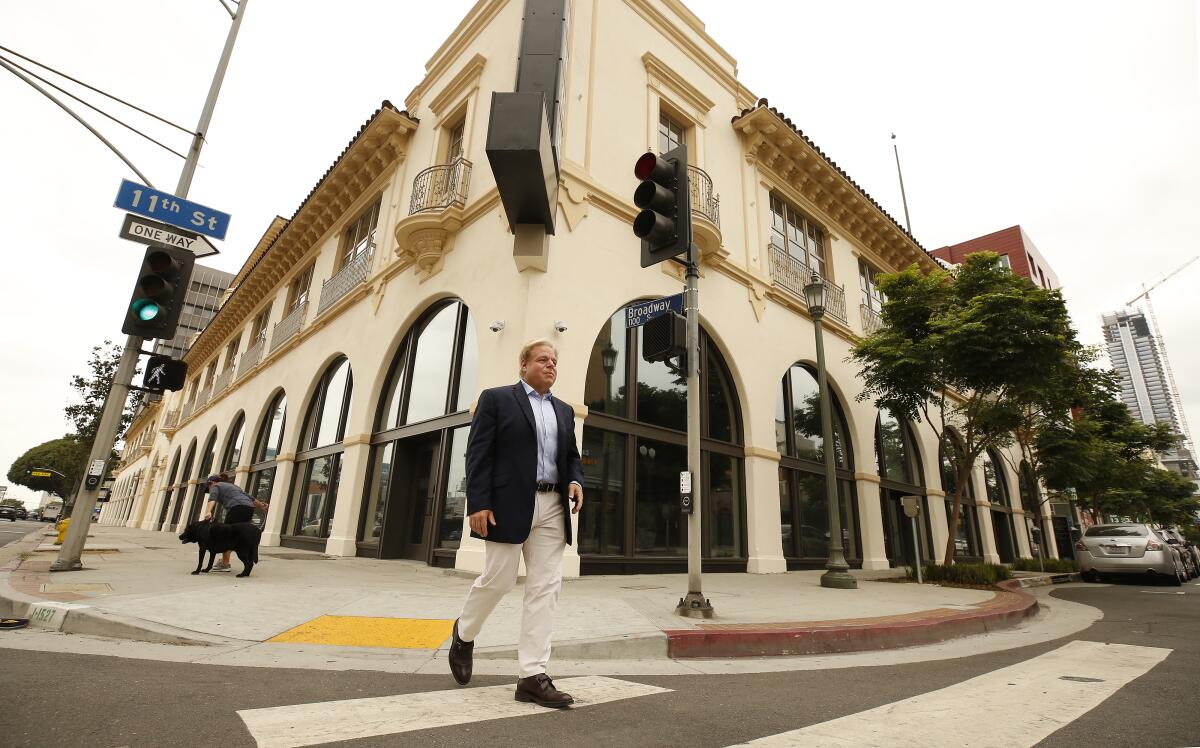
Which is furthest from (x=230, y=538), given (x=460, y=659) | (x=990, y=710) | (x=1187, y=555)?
(x=1187, y=555)

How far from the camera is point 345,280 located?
1451cm

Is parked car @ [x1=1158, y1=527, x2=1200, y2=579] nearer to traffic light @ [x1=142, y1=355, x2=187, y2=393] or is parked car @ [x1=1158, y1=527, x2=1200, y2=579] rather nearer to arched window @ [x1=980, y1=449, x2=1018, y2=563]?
arched window @ [x1=980, y1=449, x2=1018, y2=563]

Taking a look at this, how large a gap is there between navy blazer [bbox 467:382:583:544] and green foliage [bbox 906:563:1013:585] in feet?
34.3

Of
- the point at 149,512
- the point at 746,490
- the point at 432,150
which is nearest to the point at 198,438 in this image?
the point at 149,512

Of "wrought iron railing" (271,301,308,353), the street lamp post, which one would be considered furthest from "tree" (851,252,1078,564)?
"wrought iron railing" (271,301,308,353)

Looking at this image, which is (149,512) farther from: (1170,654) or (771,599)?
(1170,654)

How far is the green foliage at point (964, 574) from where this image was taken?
1020 centimetres

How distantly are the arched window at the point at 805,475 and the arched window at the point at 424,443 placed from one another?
21.8 ft

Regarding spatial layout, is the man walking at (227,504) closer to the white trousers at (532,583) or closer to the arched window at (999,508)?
the white trousers at (532,583)

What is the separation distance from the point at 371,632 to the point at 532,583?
70.9 inches

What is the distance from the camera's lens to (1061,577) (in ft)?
49.7

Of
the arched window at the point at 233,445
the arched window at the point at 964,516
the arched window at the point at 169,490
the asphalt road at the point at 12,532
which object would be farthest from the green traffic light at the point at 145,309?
the arched window at the point at 169,490

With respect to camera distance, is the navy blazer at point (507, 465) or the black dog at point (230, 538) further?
the black dog at point (230, 538)

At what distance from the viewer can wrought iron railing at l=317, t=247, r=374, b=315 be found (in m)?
13.8
